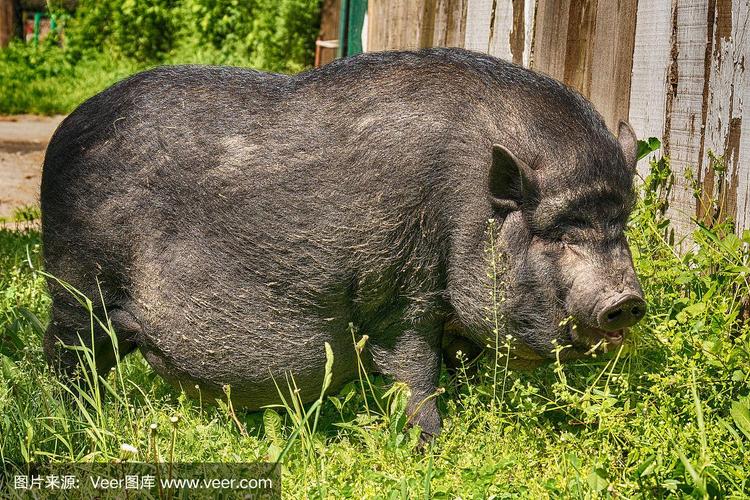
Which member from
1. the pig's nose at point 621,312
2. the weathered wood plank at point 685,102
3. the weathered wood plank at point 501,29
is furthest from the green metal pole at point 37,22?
the pig's nose at point 621,312

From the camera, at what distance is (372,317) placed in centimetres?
343

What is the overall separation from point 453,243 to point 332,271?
396mm

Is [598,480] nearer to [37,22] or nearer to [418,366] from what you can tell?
[418,366]

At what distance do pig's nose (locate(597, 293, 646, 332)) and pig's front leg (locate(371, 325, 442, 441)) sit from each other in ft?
1.91

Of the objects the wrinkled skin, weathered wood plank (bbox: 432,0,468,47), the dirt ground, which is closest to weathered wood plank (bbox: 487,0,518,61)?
weathered wood plank (bbox: 432,0,468,47)

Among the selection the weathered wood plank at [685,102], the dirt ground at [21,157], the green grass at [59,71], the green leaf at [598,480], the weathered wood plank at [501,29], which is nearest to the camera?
the green leaf at [598,480]

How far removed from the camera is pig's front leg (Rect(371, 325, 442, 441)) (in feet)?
11.2

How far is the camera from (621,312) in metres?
3.16

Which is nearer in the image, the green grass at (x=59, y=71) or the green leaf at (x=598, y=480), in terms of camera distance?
the green leaf at (x=598, y=480)

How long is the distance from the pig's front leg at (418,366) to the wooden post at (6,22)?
1248cm

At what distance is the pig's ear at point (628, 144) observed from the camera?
11.2 feet

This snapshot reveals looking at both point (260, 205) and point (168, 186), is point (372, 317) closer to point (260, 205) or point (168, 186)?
point (260, 205)

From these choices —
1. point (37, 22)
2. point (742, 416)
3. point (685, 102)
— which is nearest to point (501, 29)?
point (685, 102)

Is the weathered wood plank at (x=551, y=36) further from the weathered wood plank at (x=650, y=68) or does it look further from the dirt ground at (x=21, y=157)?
the dirt ground at (x=21, y=157)
